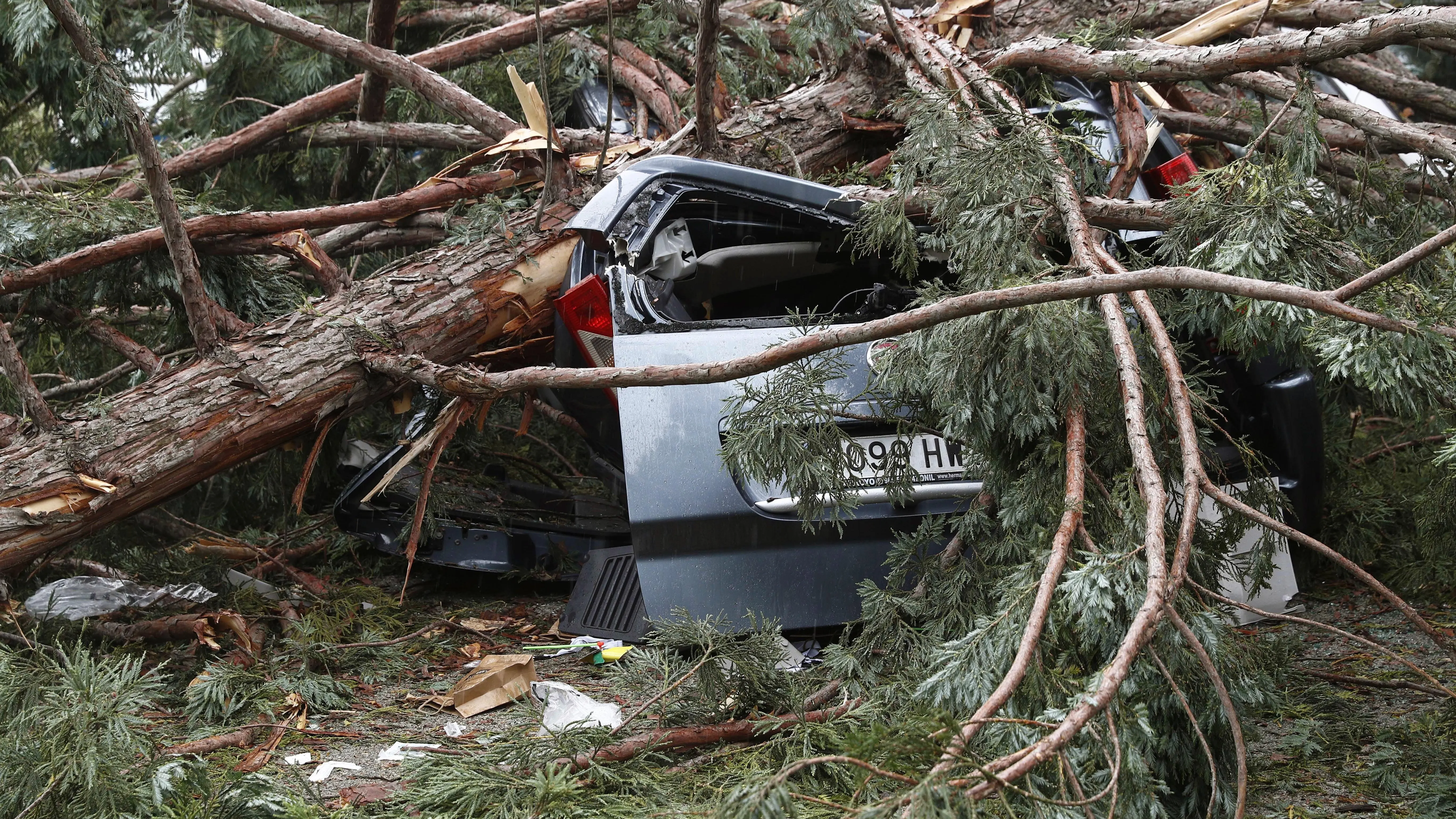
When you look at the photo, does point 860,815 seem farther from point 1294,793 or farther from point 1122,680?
point 1294,793

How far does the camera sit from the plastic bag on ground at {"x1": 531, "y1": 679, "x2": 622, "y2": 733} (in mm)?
2867

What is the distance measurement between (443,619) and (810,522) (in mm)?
1792

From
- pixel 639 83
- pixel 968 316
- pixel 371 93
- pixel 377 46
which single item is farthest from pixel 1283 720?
pixel 371 93

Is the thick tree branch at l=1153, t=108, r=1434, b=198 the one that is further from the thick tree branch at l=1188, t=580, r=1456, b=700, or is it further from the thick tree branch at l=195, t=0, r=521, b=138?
the thick tree branch at l=195, t=0, r=521, b=138

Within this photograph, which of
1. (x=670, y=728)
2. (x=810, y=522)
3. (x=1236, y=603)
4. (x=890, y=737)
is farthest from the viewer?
(x=810, y=522)

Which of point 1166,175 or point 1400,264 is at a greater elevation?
point 1166,175

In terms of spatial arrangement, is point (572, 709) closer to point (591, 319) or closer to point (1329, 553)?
point (591, 319)

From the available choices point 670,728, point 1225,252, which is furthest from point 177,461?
point 1225,252

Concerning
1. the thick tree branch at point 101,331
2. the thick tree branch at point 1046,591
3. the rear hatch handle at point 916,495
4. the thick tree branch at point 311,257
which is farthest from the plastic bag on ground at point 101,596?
the thick tree branch at point 1046,591

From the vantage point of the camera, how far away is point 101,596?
3.77 m

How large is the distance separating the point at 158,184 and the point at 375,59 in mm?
1527

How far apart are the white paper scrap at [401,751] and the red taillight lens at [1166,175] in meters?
3.11

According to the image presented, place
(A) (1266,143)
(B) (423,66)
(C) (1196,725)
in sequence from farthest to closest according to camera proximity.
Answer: (B) (423,66) → (A) (1266,143) → (C) (1196,725)

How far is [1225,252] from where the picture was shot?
2758mm
